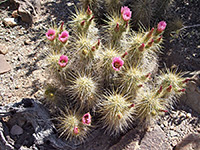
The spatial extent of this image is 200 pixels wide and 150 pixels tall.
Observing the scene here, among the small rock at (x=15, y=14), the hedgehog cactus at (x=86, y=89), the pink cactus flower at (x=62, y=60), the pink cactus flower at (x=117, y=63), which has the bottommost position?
the hedgehog cactus at (x=86, y=89)

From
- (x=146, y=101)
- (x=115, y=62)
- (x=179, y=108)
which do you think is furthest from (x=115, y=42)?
(x=179, y=108)

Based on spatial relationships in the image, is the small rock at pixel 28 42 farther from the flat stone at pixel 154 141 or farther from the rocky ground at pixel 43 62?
the flat stone at pixel 154 141

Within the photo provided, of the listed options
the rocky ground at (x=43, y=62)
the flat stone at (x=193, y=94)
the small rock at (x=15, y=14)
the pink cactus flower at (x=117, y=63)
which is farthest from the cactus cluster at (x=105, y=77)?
the small rock at (x=15, y=14)

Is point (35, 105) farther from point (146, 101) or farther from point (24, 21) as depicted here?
point (24, 21)

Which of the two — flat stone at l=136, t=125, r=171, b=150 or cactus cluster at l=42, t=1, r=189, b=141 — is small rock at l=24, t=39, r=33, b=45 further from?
flat stone at l=136, t=125, r=171, b=150

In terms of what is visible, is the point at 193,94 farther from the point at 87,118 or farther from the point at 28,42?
the point at 28,42

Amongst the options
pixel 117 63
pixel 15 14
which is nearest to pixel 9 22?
pixel 15 14

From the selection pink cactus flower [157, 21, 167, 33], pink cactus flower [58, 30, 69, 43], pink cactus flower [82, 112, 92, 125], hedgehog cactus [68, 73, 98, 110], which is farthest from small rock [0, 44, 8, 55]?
pink cactus flower [157, 21, 167, 33]
